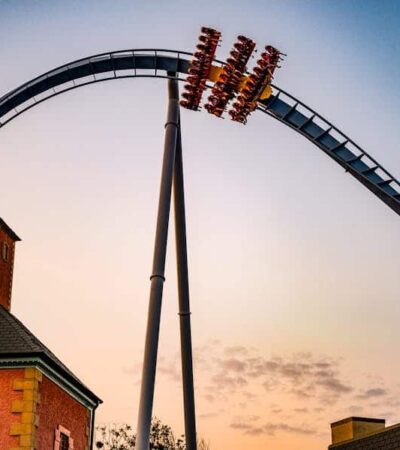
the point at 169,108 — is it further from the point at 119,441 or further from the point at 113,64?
the point at 119,441

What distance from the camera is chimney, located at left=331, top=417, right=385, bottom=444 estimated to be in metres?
29.2

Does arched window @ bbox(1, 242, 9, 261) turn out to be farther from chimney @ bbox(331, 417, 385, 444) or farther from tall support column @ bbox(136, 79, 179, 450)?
chimney @ bbox(331, 417, 385, 444)

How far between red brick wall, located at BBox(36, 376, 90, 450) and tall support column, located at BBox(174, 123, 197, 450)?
132 inches

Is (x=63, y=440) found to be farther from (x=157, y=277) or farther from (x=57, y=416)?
(x=157, y=277)

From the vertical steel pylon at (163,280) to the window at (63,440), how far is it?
3558 millimetres

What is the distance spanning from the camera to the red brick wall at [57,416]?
22.8m

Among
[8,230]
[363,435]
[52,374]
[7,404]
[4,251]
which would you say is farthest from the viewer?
[8,230]

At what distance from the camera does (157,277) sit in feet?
74.5

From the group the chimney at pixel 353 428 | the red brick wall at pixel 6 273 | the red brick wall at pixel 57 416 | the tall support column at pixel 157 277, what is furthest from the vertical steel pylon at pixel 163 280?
the chimney at pixel 353 428

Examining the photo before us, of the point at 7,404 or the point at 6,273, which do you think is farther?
the point at 6,273

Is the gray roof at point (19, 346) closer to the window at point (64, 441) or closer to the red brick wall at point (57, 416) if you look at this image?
the red brick wall at point (57, 416)

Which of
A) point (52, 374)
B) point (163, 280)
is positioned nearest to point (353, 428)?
point (163, 280)

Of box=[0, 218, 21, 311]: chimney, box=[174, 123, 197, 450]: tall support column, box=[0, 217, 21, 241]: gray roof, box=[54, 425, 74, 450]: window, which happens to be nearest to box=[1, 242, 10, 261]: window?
box=[0, 218, 21, 311]: chimney

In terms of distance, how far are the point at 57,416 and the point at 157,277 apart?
5191mm
